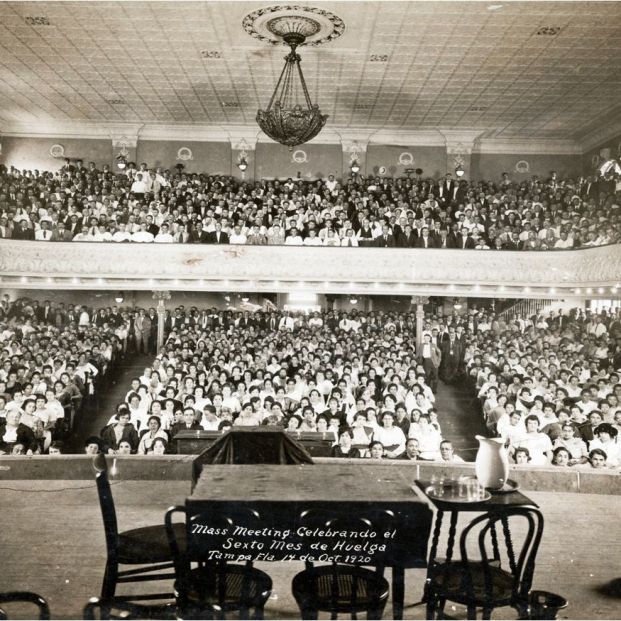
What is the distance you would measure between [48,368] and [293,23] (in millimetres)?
6597

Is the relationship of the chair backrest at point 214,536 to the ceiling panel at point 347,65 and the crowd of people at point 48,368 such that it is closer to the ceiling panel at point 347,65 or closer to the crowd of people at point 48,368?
the crowd of people at point 48,368

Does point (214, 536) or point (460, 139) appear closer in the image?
point (214, 536)

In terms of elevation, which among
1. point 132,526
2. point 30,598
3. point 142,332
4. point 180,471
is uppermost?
point 142,332

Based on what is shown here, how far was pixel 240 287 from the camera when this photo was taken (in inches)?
535

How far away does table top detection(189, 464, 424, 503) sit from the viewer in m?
2.96

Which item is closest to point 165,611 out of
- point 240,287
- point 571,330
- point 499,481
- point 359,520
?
point 359,520

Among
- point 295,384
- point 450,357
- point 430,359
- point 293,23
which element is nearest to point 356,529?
point 295,384

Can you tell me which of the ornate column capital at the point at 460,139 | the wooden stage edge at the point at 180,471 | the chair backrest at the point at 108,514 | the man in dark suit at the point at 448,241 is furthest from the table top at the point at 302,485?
the ornate column capital at the point at 460,139

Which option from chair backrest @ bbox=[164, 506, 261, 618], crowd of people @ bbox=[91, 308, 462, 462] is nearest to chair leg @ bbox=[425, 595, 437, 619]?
chair backrest @ bbox=[164, 506, 261, 618]

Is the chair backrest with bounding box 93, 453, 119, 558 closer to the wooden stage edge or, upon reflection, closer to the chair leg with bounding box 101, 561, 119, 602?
the chair leg with bounding box 101, 561, 119, 602

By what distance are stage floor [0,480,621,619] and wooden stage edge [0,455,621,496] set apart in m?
0.12

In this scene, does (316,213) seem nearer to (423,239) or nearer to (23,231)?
(423,239)

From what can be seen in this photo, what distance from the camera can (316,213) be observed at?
1399 centimetres

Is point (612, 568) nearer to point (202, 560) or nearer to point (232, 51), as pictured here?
point (202, 560)
